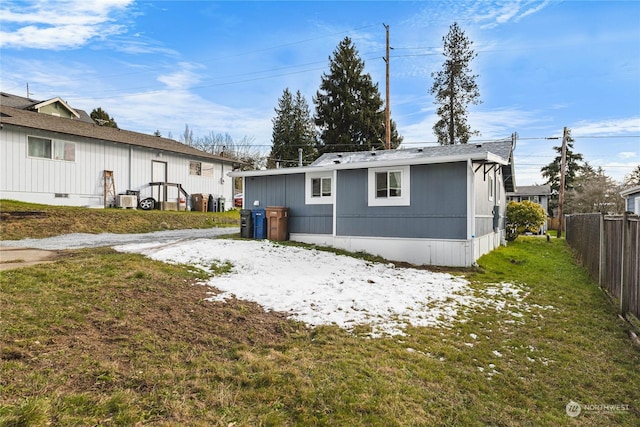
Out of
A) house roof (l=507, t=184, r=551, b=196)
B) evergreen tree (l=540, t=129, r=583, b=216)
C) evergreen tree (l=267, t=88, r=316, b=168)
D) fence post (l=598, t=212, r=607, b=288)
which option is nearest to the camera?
fence post (l=598, t=212, r=607, b=288)

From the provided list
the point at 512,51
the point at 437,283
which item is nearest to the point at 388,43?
the point at 512,51

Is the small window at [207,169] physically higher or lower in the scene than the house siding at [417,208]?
higher

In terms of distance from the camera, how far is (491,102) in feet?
82.1

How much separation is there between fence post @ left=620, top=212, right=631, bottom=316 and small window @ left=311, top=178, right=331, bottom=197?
25.0ft

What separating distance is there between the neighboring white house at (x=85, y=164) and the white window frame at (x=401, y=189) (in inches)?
381

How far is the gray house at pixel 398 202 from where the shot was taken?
945cm

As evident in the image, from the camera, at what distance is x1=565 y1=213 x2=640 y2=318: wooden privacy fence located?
187 inches

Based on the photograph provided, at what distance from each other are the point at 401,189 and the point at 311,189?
122 inches

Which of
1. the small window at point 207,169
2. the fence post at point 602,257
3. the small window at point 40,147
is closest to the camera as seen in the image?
the fence post at point 602,257

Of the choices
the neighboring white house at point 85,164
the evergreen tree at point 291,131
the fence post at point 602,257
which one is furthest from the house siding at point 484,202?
the evergreen tree at point 291,131

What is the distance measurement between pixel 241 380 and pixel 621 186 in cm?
3729

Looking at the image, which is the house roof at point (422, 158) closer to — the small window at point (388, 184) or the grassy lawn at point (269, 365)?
the small window at point (388, 184)

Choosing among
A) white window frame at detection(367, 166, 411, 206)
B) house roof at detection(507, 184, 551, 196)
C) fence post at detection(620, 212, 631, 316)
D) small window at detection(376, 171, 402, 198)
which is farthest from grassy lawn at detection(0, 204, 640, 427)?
house roof at detection(507, 184, 551, 196)

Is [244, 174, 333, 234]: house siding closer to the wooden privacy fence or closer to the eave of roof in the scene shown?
the eave of roof
